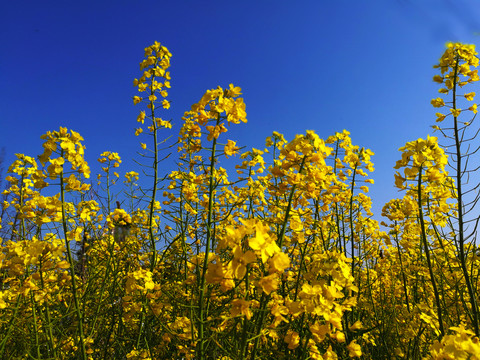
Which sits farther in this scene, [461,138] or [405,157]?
[461,138]

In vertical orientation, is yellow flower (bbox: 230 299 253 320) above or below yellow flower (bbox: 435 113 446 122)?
below

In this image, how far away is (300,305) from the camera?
A: 1615 mm

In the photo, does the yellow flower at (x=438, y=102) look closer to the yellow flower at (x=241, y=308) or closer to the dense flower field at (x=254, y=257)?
the dense flower field at (x=254, y=257)

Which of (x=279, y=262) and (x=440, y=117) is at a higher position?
(x=440, y=117)

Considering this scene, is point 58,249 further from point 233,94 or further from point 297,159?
point 297,159

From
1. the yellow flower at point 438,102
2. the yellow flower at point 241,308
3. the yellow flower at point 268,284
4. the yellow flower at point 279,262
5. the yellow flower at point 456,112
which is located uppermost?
the yellow flower at point 438,102

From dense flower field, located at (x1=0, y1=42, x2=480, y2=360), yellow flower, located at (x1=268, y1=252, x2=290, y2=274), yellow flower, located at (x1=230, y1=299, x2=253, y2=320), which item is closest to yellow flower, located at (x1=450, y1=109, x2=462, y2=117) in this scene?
dense flower field, located at (x1=0, y1=42, x2=480, y2=360)

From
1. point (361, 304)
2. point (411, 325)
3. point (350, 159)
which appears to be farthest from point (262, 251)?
point (361, 304)

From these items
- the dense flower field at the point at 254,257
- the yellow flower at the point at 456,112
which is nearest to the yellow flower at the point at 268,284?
the dense flower field at the point at 254,257

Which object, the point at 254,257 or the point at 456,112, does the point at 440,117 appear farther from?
the point at 254,257

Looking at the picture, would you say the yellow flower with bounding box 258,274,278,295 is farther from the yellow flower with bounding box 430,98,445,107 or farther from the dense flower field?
the yellow flower with bounding box 430,98,445,107

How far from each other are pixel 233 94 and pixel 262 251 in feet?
3.62

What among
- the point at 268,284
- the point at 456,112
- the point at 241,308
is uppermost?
the point at 456,112

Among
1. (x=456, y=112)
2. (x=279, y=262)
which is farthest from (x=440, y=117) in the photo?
(x=279, y=262)
